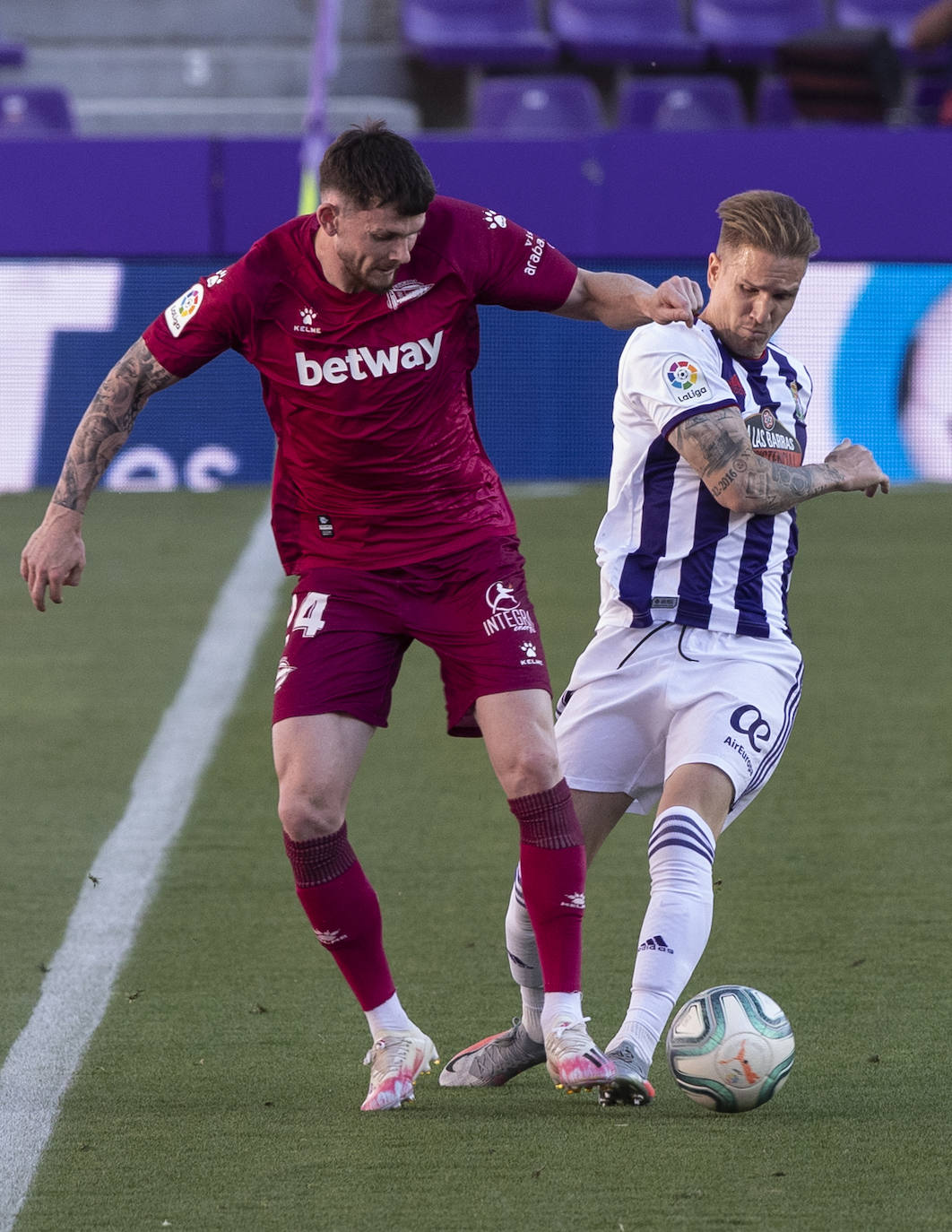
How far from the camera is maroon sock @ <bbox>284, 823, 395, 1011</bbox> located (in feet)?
11.9

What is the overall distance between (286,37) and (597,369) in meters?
6.51

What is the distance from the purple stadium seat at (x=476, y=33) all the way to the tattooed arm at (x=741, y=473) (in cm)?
1261

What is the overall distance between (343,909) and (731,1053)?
2.64ft

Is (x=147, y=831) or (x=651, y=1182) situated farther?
(x=147, y=831)

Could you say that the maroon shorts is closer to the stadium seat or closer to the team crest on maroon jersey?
the team crest on maroon jersey

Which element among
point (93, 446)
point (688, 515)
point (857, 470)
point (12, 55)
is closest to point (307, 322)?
point (93, 446)

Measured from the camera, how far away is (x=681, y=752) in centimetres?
370

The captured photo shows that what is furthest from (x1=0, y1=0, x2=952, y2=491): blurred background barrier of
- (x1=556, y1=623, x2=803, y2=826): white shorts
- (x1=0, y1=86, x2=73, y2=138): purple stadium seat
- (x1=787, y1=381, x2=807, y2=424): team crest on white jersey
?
(x1=556, y1=623, x2=803, y2=826): white shorts

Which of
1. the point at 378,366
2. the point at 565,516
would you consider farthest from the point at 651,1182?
the point at 565,516

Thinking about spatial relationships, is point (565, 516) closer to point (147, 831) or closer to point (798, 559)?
point (798, 559)

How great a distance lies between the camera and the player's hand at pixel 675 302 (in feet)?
11.9

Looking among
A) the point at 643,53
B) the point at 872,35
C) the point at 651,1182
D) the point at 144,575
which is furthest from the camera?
the point at 643,53

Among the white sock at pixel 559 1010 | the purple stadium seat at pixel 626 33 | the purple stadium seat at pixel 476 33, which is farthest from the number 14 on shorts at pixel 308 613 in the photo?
the purple stadium seat at pixel 626 33

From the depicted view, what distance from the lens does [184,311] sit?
12.1ft
